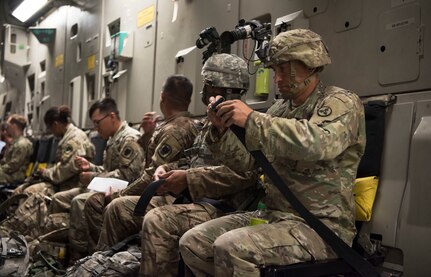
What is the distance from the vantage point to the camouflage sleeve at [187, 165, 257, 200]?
2.25 meters

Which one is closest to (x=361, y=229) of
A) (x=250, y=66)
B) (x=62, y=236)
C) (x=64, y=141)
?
(x=250, y=66)

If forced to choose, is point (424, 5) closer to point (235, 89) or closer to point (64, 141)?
point (235, 89)

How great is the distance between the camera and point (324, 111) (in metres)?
1.64

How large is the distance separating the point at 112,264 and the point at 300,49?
134 centimetres

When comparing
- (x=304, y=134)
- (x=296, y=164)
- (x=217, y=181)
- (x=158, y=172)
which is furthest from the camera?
(x=158, y=172)

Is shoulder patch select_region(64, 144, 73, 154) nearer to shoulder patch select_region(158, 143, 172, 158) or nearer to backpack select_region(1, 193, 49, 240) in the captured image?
backpack select_region(1, 193, 49, 240)

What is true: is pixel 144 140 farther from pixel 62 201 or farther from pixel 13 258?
pixel 13 258

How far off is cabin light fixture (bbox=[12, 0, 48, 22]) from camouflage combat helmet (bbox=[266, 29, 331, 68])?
19.5ft

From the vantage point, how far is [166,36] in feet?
12.6

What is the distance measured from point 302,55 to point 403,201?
71cm

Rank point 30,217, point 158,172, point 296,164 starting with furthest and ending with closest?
point 30,217
point 158,172
point 296,164

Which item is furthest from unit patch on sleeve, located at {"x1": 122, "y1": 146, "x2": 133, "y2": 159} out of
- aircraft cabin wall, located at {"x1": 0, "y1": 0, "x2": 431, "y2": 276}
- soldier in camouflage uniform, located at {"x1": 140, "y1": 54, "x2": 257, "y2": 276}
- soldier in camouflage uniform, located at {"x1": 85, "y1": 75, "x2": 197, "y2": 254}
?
soldier in camouflage uniform, located at {"x1": 140, "y1": 54, "x2": 257, "y2": 276}

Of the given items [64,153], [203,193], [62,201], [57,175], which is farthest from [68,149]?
[203,193]

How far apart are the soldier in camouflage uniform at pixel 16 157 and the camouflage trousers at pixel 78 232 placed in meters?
2.30
